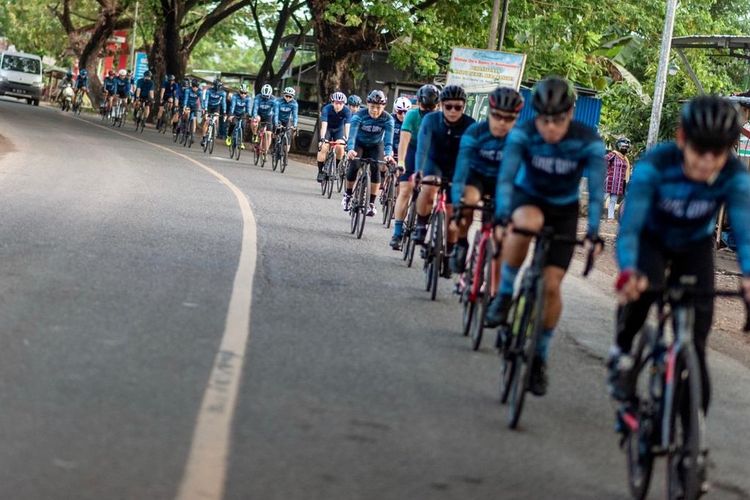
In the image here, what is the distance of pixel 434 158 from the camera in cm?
1286

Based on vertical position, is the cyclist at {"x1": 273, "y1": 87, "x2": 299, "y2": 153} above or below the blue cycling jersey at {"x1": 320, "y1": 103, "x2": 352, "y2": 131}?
below

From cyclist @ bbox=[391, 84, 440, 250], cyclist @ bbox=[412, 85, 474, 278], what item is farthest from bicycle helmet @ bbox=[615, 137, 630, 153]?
cyclist @ bbox=[412, 85, 474, 278]

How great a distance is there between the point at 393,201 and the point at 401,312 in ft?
28.3

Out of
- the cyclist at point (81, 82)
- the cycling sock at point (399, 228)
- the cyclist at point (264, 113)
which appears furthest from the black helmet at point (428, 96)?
the cyclist at point (81, 82)

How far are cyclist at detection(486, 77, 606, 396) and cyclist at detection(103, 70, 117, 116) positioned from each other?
39.7 metres

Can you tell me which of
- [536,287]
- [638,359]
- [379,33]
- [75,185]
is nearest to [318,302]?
[536,287]

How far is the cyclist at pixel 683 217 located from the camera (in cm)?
609

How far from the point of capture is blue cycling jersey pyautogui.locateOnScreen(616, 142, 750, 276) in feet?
20.4

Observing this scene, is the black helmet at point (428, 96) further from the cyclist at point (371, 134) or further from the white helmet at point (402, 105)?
the white helmet at point (402, 105)

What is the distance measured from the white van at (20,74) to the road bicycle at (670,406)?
194 feet

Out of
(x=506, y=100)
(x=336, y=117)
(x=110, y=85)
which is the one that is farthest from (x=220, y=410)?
(x=110, y=85)

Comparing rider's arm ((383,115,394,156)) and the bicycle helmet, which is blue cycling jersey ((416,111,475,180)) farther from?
the bicycle helmet

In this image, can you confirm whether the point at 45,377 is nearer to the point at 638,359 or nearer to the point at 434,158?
the point at 638,359

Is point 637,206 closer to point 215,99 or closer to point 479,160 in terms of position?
point 479,160
